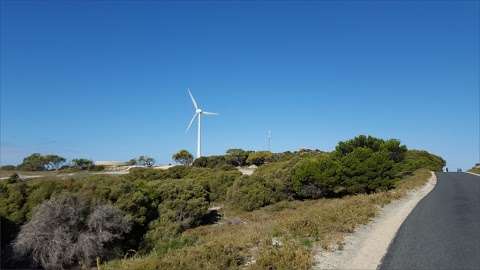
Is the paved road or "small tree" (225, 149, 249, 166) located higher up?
"small tree" (225, 149, 249, 166)

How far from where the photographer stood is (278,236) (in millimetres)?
11461

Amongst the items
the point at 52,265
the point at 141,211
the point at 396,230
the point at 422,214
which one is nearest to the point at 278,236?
the point at 396,230

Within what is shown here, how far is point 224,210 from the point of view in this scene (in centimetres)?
3516

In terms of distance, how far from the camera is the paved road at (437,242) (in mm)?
8094

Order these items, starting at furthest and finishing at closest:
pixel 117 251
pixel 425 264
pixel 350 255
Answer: pixel 117 251 → pixel 350 255 → pixel 425 264

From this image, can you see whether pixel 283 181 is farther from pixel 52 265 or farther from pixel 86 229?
pixel 52 265

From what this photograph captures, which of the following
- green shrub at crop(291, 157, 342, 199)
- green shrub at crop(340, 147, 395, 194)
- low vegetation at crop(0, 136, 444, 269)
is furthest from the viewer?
green shrub at crop(291, 157, 342, 199)

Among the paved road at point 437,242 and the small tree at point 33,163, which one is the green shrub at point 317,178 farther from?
the small tree at point 33,163

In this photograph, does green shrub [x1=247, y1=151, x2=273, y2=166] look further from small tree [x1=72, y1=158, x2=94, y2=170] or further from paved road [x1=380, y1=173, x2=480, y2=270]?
paved road [x1=380, y1=173, x2=480, y2=270]

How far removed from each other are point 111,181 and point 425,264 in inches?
→ 952

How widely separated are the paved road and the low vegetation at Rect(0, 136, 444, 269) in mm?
1614

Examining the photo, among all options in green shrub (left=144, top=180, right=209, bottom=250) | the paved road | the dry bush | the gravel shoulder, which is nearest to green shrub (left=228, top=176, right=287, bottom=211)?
green shrub (left=144, top=180, right=209, bottom=250)

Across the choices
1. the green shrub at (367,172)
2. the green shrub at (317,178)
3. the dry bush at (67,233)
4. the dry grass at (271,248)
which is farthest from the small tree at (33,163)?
the dry grass at (271,248)

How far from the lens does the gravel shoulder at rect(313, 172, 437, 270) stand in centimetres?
846
